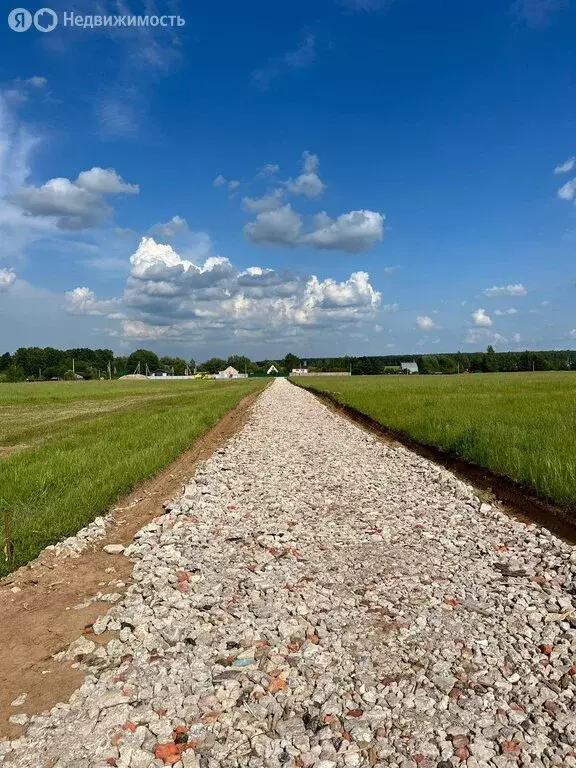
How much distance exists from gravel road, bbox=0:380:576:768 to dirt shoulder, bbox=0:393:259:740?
0.25 metres

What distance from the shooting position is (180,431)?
2180 centimetres

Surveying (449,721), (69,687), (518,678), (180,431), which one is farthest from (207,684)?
(180,431)

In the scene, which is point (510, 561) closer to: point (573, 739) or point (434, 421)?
point (573, 739)

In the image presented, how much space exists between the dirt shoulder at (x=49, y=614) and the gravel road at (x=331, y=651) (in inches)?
9.7

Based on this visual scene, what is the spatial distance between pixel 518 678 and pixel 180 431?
18380 millimetres

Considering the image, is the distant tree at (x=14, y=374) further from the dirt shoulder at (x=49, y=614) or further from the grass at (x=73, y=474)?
the dirt shoulder at (x=49, y=614)

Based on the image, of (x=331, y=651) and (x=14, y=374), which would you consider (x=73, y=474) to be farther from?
(x=14, y=374)

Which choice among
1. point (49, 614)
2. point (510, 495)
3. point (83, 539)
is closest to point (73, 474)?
point (83, 539)

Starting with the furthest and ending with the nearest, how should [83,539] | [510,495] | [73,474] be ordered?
1. [73,474]
2. [510,495]
3. [83,539]

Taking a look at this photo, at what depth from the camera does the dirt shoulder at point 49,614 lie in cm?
464

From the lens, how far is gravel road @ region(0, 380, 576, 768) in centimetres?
384

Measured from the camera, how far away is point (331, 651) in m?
5.11

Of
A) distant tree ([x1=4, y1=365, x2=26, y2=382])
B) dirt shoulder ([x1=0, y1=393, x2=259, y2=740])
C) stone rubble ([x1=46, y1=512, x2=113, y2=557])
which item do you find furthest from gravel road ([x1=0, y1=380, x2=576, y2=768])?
distant tree ([x1=4, y1=365, x2=26, y2=382])

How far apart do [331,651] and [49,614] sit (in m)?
3.38
